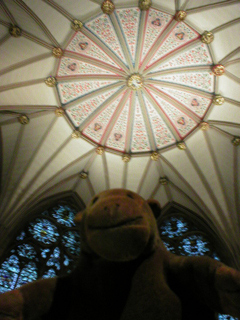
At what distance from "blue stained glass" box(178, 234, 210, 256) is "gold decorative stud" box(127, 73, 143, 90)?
17.5 ft

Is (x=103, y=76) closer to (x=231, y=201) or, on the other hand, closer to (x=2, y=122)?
(x=2, y=122)

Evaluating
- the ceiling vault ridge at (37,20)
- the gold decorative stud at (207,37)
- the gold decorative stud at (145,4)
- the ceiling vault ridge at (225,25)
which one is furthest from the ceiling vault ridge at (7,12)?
the ceiling vault ridge at (225,25)

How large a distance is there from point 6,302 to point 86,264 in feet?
2.23

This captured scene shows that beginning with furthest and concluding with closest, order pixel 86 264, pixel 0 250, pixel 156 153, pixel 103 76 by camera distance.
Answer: pixel 156 153 < pixel 103 76 < pixel 0 250 < pixel 86 264

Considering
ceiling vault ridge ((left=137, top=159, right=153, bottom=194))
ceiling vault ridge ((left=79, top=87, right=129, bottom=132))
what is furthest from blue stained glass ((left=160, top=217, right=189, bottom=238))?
ceiling vault ridge ((left=79, top=87, right=129, bottom=132))

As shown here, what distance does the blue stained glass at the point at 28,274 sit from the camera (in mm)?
8471

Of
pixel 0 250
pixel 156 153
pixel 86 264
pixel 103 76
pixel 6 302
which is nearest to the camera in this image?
pixel 6 302

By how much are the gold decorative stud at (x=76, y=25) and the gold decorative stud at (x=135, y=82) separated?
2.47 metres

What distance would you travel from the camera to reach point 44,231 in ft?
33.9

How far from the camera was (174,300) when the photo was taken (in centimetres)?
229

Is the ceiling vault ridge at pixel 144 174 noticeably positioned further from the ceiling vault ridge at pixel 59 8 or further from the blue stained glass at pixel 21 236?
the ceiling vault ridge at pixel 59 8

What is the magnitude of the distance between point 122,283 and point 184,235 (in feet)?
28.4

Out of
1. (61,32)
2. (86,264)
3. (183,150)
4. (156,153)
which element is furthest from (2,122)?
(86,264)

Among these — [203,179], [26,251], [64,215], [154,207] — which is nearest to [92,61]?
A: [64,215]
